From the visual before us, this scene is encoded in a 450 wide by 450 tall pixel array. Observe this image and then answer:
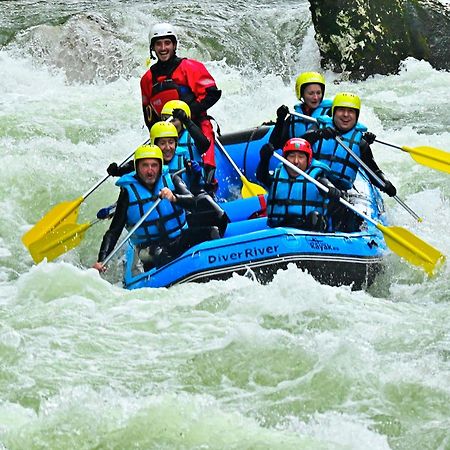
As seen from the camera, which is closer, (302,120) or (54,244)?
(54,244)

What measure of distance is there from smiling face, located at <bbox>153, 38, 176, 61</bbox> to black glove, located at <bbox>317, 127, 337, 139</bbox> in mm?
1542

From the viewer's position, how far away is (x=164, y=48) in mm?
8711

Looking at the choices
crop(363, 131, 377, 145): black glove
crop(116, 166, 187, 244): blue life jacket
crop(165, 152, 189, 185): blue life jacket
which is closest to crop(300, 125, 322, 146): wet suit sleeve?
crop(363, 131, 377, 145): black glove

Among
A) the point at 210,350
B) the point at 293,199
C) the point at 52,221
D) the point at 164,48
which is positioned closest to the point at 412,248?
the point at 293,199

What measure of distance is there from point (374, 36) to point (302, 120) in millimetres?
6166

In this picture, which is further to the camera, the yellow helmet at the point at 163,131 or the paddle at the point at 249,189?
the paddle at the point at 249,189

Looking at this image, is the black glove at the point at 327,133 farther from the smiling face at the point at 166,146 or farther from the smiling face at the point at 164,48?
the smiling face at the point at 164,48

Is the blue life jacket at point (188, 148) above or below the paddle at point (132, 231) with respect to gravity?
above

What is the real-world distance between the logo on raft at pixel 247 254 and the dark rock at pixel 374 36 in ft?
26.1

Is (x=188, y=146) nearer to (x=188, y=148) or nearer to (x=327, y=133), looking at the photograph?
(x=188, y=148)

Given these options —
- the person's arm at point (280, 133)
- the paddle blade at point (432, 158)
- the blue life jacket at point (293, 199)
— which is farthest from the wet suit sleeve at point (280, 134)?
the blue life jacket at point (293, 199)

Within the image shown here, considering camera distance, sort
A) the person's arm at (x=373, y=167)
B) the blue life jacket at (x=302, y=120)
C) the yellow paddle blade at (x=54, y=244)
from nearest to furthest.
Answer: the yellow paddle blade at (x=54, y=244) → the person's arm at (x=373, y=167) → the blue life jacket at (x=302, y=120)

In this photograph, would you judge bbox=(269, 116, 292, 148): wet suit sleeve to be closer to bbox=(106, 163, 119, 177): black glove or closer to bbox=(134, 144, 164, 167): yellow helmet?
bbox=(106, 163, 119, 177): black glove

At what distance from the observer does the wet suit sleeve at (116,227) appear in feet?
23.6
